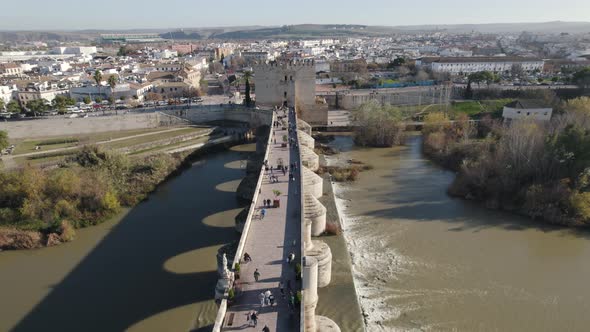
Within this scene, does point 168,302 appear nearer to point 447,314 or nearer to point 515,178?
point 447,314

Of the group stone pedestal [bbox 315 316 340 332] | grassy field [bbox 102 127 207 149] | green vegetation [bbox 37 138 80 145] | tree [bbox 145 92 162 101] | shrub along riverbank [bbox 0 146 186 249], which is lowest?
stone pedestal [bbox 315 316 340 332]

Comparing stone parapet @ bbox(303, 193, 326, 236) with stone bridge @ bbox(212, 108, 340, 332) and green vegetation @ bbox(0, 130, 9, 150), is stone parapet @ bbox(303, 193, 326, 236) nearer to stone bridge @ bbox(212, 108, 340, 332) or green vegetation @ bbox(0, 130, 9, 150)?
stone bridge @ bbox(212, 108, 340, 332)

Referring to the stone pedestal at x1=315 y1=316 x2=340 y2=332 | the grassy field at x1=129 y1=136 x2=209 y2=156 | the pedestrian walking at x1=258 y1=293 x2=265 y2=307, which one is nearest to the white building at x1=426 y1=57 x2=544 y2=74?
the grassy field at x1=129 y1=136 x2=209 y2=156

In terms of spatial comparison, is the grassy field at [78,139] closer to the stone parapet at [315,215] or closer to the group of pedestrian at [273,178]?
the group of pedestrian at [273,178]

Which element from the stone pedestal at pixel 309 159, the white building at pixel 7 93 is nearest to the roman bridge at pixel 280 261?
the stone pedestal at pixel 309 159

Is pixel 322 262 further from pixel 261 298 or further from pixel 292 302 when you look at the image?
pixel 261 298
